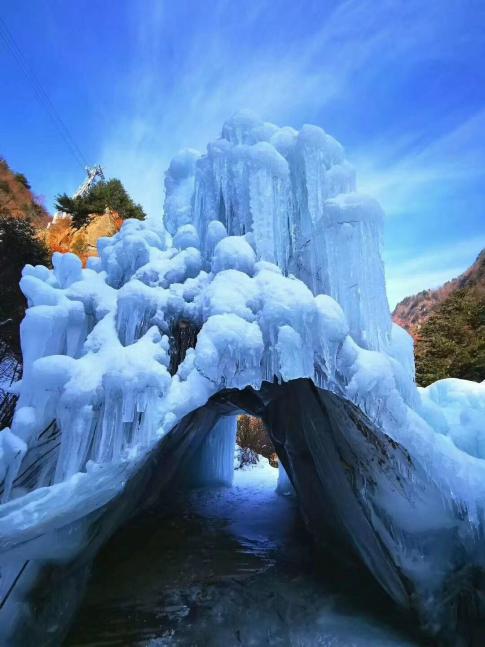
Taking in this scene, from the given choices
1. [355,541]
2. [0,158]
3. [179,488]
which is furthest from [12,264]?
[0,158]

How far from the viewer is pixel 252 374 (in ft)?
11.1

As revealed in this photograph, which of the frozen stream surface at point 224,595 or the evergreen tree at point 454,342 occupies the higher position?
the evergreen tree at point 454,342

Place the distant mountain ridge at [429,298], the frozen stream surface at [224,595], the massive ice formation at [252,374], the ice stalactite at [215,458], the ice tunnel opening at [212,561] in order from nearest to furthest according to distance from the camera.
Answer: the massive ice formation at [252,374] < the frozen stream surface at [224,595] < the ice tunnel opening at [212,561] < the ice stalactite at [215,458] < the distant mountain ridge at [429,298]

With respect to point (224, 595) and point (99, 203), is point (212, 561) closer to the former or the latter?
point (224, 595)

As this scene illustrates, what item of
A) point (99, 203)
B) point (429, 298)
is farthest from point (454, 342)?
point (429, 298)

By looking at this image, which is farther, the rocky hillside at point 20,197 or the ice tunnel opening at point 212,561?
the rocky hillside at point 20,197

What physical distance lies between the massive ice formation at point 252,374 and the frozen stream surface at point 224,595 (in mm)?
399

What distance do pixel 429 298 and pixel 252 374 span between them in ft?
83.1

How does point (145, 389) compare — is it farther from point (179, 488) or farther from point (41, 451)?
point (179, 488)

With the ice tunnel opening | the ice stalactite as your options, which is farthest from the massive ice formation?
the ice stalactite

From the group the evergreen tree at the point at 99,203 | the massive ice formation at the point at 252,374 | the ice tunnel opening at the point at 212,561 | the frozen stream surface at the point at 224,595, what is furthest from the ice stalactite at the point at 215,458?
the evergreen tree at the point at 99,203

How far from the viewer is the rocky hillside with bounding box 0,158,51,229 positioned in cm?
1478

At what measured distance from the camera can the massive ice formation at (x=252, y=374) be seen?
9.80 ft

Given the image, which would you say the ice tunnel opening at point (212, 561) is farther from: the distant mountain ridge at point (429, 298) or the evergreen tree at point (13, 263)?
the distant mountain ridge at point (429, 298)
